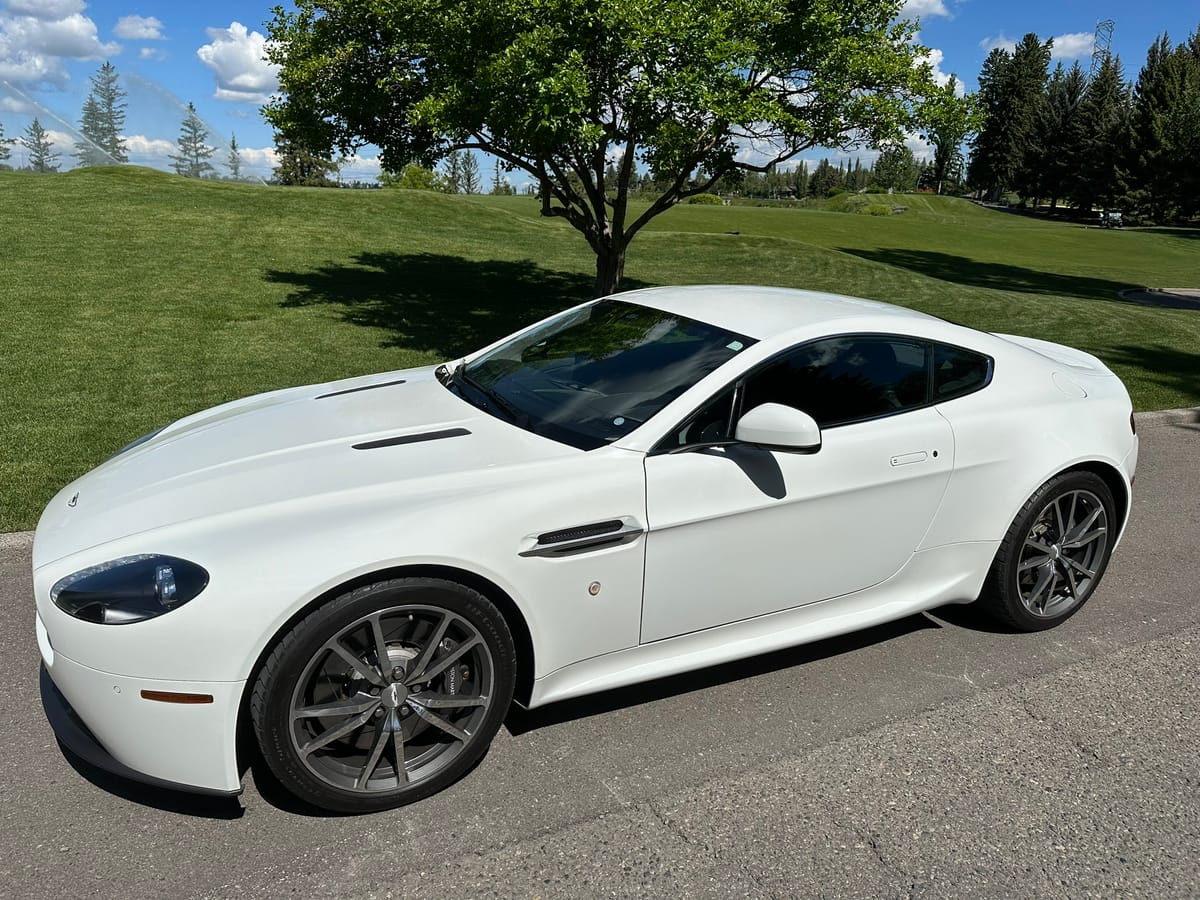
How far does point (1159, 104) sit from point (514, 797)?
269 ft

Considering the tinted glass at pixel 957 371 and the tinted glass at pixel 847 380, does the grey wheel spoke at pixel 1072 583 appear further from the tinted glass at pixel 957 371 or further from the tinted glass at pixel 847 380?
the tinted glass at pixel 847 380

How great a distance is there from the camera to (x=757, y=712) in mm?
3338

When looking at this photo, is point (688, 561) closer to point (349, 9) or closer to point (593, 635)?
point (593, 635)

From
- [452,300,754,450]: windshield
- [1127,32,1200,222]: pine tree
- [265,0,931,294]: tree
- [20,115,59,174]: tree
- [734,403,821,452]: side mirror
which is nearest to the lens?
[734,403,821,452]: side mirror

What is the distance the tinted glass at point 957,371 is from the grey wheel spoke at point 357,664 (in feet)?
8.11

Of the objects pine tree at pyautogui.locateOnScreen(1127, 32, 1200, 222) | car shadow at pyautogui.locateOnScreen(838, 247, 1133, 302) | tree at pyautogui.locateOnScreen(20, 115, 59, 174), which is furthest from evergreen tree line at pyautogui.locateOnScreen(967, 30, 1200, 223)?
tree at pyautogui.locateOnScreen(20, 115, 59, 174)

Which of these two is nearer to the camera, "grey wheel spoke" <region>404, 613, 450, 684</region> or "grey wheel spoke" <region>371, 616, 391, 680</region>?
"grey wheel spoke" <region>371, 616, 391, 680</region>

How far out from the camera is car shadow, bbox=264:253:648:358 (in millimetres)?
11992

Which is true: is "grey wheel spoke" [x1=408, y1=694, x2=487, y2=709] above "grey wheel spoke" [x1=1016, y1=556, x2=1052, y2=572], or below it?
below

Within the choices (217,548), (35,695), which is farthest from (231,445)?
(35,695)

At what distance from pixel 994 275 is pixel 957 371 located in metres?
24.2

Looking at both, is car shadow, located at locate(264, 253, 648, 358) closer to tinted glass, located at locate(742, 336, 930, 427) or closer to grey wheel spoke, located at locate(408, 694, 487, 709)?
tinted glass, located at locate(742, 336, 930, 427)

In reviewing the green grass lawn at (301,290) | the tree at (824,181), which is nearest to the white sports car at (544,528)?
the green grass lawn at (301,290)

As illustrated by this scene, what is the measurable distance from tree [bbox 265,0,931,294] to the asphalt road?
7962 millimetres
